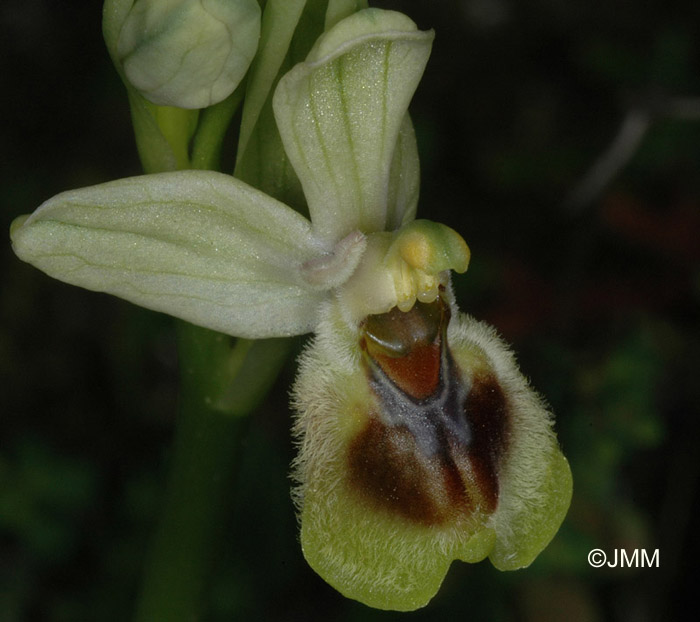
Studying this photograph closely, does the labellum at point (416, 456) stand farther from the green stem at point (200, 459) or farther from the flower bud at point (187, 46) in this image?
the flower bud at point (187, 46)

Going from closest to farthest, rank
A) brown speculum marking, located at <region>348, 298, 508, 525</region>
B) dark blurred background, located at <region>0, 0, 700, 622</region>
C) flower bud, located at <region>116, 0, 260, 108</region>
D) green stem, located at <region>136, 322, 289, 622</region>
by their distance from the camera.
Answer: flower bud, located at <region>116, 0, 260, 108</region>
brown speculum marking, located at <region>348, 298, 508, 525</region>
green stem, located at <region>136, 322, 289, 622</region>
dark blurred background, located at <region>0, 0, 700, 622</region>

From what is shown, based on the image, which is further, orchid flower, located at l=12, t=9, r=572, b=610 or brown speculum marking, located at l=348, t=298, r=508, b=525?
brown speculum marking, located at l=348, t=298, r=508, b=525

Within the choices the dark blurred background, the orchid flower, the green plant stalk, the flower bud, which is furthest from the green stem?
the dark blurred background

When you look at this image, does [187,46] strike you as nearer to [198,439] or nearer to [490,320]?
[198,439]

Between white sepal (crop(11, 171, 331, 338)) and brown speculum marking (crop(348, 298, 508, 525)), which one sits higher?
white sepal (crop(11, 171, 331, 338))

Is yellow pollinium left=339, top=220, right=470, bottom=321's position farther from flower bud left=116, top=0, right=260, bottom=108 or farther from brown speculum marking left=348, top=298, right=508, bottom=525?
flower bud left=116, top=0, right=260, bottom=108

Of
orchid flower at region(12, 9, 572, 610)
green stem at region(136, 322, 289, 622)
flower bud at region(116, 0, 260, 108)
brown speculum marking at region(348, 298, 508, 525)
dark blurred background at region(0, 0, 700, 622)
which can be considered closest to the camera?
flower bud at region(116, 0, 260, 108)

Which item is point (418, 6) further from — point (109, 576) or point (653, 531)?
point (109, 576)

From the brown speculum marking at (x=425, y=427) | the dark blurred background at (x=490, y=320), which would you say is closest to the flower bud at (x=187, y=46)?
the brown speculum marking at (x=425, y=427)

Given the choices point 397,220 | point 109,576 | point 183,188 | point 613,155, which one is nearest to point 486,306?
point 613,155
